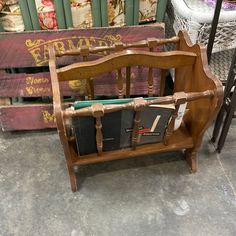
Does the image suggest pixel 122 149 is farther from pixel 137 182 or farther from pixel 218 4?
pixel 218 4

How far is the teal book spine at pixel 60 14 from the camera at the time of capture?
1138 millimetres

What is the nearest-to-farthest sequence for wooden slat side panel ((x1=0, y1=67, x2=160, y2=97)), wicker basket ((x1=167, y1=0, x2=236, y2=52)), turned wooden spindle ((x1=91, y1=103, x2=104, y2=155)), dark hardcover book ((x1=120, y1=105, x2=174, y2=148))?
turned wooden spindle ((x1=91, y1=103, x2=104, y2=155)) < dark hardcover book ((x1=120, y1=105, x2=174, y2=148)) < wicker basket ((x1=167, y1=0, x2=236, y2=52)) < wooden slat side panel ((x1=0, y1=67, x2=160, y2=97))

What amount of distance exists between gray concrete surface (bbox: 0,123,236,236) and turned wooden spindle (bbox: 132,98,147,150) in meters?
0.22

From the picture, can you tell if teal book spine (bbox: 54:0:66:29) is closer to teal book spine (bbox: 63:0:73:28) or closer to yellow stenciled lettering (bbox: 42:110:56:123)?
teal book spine (bbox: 63:0:73:28)

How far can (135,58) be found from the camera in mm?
1103

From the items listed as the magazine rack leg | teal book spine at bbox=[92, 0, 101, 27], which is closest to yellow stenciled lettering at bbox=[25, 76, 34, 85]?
teal book spine at bbox=[92, 0, 101, 27]

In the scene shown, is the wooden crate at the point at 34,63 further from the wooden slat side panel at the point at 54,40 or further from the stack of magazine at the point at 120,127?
the stack of magazine at the point at 120,127

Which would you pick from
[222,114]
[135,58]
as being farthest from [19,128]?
[222,114]

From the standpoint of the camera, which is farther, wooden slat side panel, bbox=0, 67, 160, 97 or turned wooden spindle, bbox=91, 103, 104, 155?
wooden slat side panel, bbox=0, 67, 160, 97

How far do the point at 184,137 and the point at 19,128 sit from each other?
2.49 ft

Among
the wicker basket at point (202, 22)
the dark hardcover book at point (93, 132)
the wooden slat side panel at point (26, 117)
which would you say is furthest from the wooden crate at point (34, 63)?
the dark hardcover book at point (93, 132)

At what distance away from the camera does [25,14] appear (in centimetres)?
116

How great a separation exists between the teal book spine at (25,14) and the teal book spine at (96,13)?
0.24 meters

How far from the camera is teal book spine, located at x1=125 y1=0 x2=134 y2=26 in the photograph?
1.17 metres
